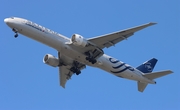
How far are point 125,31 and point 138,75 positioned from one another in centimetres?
908

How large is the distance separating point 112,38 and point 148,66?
11038mm

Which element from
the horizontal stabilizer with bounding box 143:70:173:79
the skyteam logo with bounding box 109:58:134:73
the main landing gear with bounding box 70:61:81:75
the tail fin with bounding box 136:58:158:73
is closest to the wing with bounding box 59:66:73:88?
the main landing gear with bounding box 70:61:81:75

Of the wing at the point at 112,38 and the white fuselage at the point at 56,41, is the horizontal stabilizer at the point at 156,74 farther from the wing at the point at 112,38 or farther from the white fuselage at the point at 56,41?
the wing at the point at 112,38

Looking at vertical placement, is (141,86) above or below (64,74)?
below

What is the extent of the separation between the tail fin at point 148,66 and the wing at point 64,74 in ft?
34.4

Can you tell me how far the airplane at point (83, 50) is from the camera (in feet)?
149

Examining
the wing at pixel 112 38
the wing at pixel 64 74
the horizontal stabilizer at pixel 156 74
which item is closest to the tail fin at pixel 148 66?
the horizontal stabilizer at pixel 156 74

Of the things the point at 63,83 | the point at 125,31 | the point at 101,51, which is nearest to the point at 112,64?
A: the point at 101,51

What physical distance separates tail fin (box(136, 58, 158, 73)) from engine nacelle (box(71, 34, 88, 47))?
1182cm

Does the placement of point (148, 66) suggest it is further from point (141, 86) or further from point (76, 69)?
point (76, 69)

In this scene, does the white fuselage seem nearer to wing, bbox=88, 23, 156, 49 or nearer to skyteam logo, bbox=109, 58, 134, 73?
skyteam logo, bbox=109, 58, 134, 73

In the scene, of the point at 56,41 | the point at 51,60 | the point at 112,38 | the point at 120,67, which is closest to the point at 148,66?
the point at 120,67

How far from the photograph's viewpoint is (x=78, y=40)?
4541 cm

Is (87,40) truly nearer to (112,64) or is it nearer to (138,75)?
(112,64)
